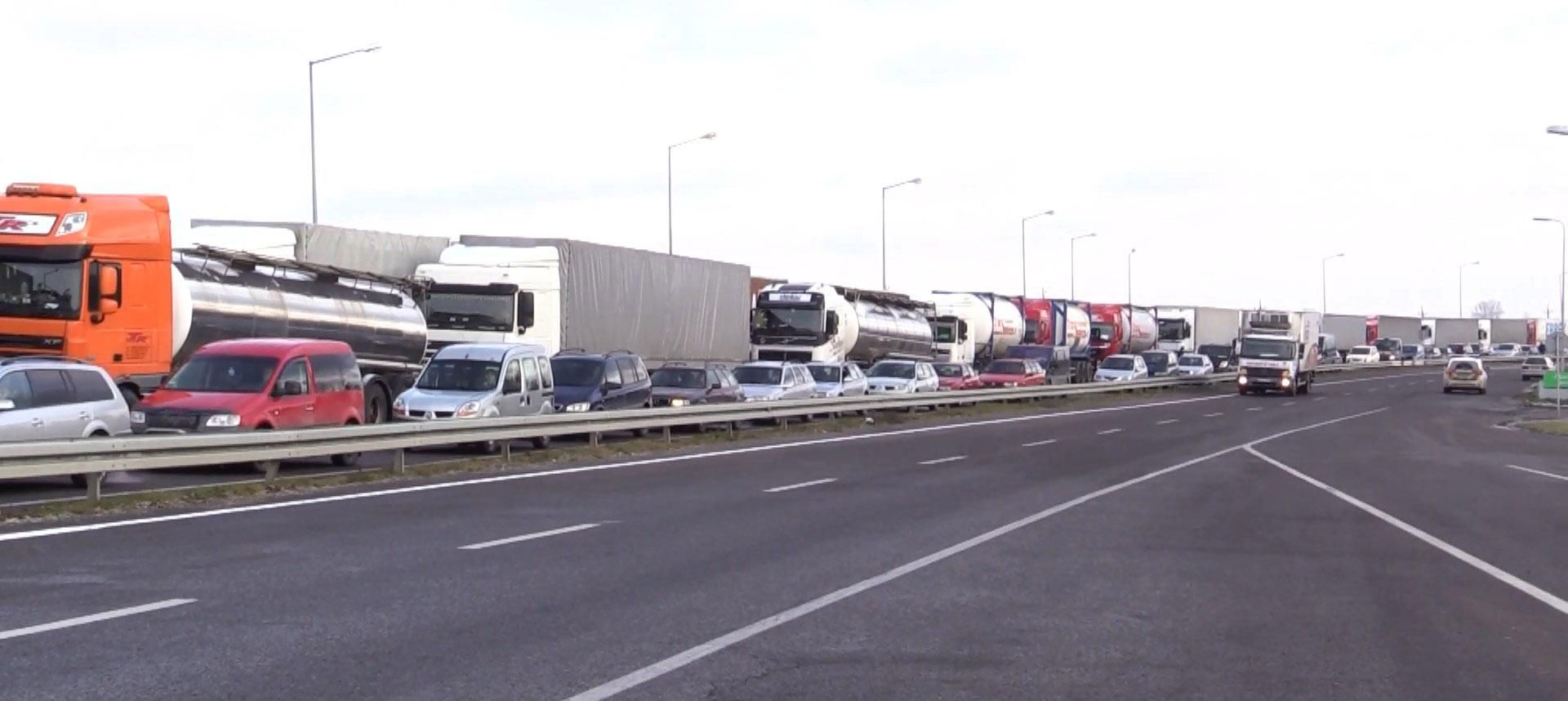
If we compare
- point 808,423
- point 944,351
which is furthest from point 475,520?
point 944,351

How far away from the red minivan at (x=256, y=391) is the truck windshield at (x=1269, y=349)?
46.9 meters

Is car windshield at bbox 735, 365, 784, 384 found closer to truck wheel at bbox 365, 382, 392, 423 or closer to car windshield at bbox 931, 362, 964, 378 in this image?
truck wheel at bbox 365, 382, 392, 423

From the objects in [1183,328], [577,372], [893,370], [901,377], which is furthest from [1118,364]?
[577,372]

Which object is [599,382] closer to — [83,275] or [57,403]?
[83,275]

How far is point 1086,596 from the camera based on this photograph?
11797mm

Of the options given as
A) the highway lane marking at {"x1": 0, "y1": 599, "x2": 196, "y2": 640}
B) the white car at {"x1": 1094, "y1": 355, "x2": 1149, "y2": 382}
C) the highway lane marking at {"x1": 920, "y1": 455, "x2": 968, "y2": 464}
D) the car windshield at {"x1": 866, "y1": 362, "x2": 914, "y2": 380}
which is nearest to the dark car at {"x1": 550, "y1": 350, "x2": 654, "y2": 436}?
the highway lane marking at {"x1": 920, "y1": 455, "x2": 968, "y2": 464}

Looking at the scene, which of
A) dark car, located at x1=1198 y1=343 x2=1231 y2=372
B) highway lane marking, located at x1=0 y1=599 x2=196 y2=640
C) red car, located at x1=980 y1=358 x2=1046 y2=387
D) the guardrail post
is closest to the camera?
highway lane marking, located at x1=0 y1=599 x2=196 y2=640

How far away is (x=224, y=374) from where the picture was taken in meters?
22.7

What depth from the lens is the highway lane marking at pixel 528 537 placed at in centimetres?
1420

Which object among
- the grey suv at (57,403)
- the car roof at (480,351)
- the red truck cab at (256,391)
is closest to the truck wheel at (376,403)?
the car roof at (480,351)

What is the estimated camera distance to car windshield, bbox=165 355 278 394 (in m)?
22.5

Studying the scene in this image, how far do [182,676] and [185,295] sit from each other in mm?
18344

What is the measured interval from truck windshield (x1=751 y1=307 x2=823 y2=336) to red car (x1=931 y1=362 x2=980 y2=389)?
7.93m

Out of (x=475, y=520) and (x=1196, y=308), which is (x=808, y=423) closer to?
(x=475, y=520)
